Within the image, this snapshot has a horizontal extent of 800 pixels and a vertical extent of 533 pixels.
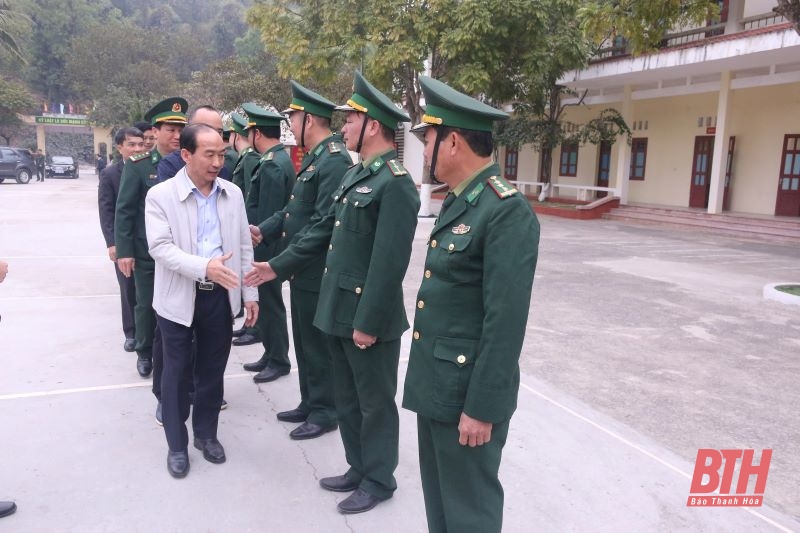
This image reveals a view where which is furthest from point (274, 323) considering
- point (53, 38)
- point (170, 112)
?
point (53, 38)

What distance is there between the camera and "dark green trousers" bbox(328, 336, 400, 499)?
8.57 feet

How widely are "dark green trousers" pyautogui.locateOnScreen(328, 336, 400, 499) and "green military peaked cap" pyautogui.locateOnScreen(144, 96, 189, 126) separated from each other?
7.01 feet

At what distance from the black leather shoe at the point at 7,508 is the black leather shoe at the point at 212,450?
821mm

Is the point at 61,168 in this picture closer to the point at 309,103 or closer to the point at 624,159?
the point at 624,159

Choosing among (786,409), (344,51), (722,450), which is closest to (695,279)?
(786,409)

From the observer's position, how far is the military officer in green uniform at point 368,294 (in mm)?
2469

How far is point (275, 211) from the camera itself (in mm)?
4090

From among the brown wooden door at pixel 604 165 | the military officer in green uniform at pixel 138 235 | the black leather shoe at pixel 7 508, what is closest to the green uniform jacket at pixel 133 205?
the military officer in green uniform at pixel 138 235

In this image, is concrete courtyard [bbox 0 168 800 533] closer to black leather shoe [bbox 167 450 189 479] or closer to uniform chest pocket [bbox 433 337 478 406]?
black leather shoe [bbox 167 450 189 479]

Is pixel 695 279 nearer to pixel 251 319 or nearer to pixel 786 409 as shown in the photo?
Answer: pixel 786 409

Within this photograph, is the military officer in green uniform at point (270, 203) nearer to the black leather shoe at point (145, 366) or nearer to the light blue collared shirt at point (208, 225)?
the black leather shoe at point (145, 366)

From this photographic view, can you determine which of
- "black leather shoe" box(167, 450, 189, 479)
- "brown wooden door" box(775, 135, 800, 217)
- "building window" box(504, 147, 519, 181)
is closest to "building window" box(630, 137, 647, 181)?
"brown wooden door" box(775, 135, 800, 217)

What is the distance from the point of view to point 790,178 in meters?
14.8

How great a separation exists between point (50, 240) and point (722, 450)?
10.2m
